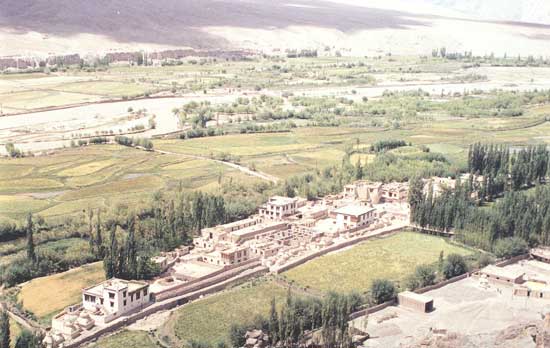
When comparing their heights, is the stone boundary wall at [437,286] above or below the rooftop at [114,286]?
below

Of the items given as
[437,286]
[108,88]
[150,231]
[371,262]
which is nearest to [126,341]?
[150,231]

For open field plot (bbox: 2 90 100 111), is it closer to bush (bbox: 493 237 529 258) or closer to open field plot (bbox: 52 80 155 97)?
open field plot (bbox: 52 80 155 97)

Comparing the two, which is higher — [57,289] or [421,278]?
[421,278]

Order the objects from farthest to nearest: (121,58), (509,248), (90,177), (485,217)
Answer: (121,58) < (90,177) < (485,217) < (509,248)

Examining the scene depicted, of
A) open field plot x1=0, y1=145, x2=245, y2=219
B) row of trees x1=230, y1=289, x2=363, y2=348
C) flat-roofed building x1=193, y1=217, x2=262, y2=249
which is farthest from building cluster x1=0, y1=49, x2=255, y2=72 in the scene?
row of trees x1=230, y1=289, x2=363, y2=348

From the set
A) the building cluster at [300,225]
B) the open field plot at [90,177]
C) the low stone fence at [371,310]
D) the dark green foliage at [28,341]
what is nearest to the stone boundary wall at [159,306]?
the building cluster at [300,225]

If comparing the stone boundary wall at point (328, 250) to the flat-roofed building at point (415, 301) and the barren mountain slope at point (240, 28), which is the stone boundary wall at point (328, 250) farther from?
the barren mountain slope at point (240, 28)

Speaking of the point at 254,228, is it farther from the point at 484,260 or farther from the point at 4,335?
the point at 4,335
